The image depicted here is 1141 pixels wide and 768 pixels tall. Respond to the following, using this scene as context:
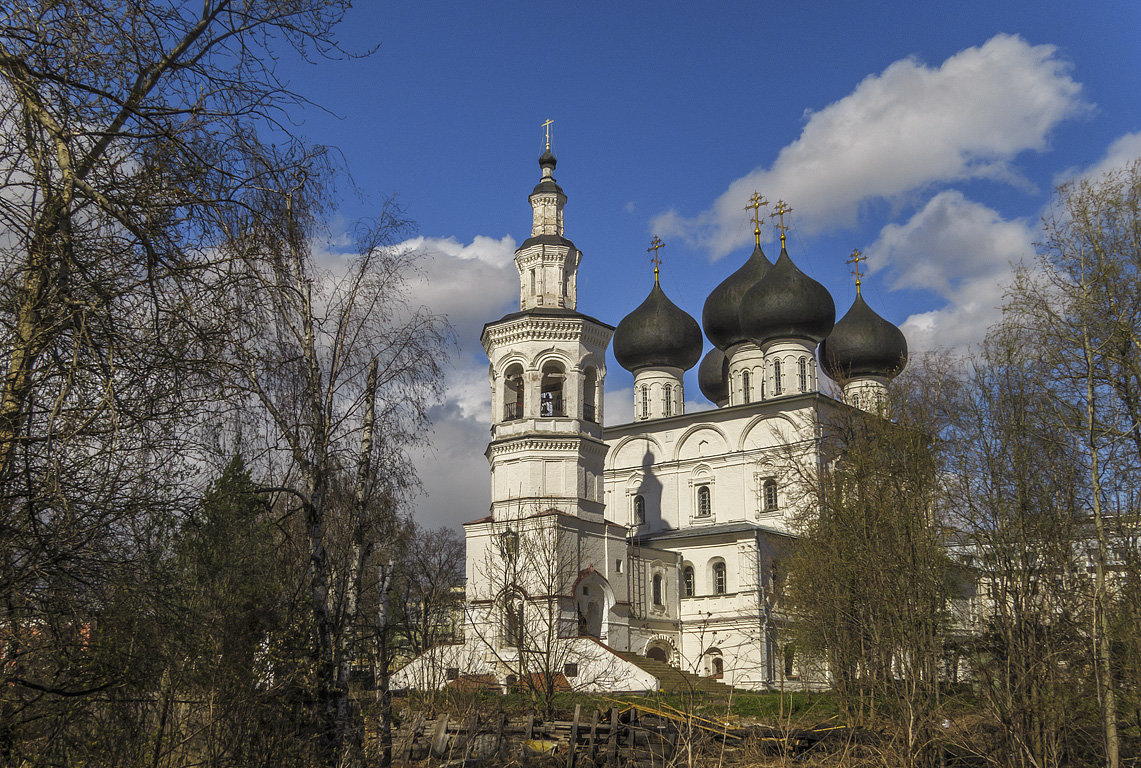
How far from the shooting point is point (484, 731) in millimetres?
13844

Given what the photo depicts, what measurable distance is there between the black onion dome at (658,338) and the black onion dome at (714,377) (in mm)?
3550

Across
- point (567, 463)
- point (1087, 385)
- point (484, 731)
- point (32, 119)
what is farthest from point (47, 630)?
point (567, 463)

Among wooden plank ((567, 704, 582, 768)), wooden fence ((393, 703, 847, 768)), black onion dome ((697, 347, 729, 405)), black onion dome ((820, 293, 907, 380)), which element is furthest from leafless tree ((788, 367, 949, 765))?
black onion dome ((697, 347, 729, 405))

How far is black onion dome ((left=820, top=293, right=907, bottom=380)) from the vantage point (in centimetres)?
3694

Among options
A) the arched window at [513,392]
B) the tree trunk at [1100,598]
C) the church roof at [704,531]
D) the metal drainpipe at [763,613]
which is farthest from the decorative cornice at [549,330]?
the tree trunk at [1100,598]

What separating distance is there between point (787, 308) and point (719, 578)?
31.3ft

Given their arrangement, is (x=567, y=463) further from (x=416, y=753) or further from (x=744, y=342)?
(x=416, y=753)

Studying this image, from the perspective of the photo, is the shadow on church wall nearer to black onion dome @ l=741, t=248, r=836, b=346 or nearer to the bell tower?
black onion dome @ l=741, t=248, r=836, b=346

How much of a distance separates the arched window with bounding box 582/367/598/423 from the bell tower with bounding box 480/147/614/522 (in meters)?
0.03

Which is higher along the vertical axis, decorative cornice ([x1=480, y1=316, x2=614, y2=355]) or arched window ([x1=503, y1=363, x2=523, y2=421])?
decorative cornice ([x1=480, y1=316, x2=614, y2=355])

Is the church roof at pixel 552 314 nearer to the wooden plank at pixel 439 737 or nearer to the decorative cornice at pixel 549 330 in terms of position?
the decorative cornice at pixel 549 330

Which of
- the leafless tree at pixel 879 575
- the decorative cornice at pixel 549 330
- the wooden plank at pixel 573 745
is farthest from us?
the decorative cornice at pixel 549 330

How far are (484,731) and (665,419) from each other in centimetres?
2355

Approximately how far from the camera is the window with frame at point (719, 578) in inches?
1275
